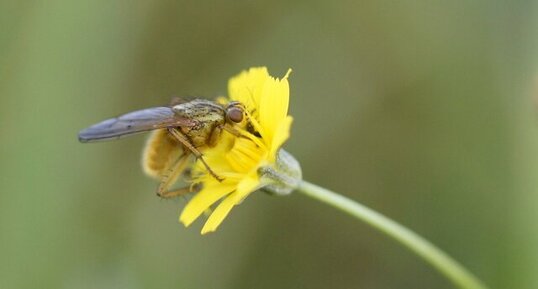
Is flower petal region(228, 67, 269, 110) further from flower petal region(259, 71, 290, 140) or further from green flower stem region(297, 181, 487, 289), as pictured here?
green flower stem region(297, 181, 487, 289)

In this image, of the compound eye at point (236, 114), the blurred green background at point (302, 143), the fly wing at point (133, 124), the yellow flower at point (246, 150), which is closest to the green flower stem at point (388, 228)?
the yellow flower at point (246, 150)

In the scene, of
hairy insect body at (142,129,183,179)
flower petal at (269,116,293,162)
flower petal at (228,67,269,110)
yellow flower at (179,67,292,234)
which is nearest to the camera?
flower petal at (269,116,293,162)

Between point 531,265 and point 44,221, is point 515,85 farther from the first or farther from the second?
point 44,221

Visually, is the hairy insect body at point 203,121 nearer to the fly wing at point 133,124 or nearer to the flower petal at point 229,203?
the fly wing at point 133,124

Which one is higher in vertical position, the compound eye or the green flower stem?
the compound eye

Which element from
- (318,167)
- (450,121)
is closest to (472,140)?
(450,121)

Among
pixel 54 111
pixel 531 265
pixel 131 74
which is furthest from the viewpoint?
pixel 131 74

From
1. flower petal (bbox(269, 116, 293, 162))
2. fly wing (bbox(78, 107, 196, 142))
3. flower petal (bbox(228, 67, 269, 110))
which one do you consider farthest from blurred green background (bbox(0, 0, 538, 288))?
flower petal (bbox(269, 116, 293, 162))
